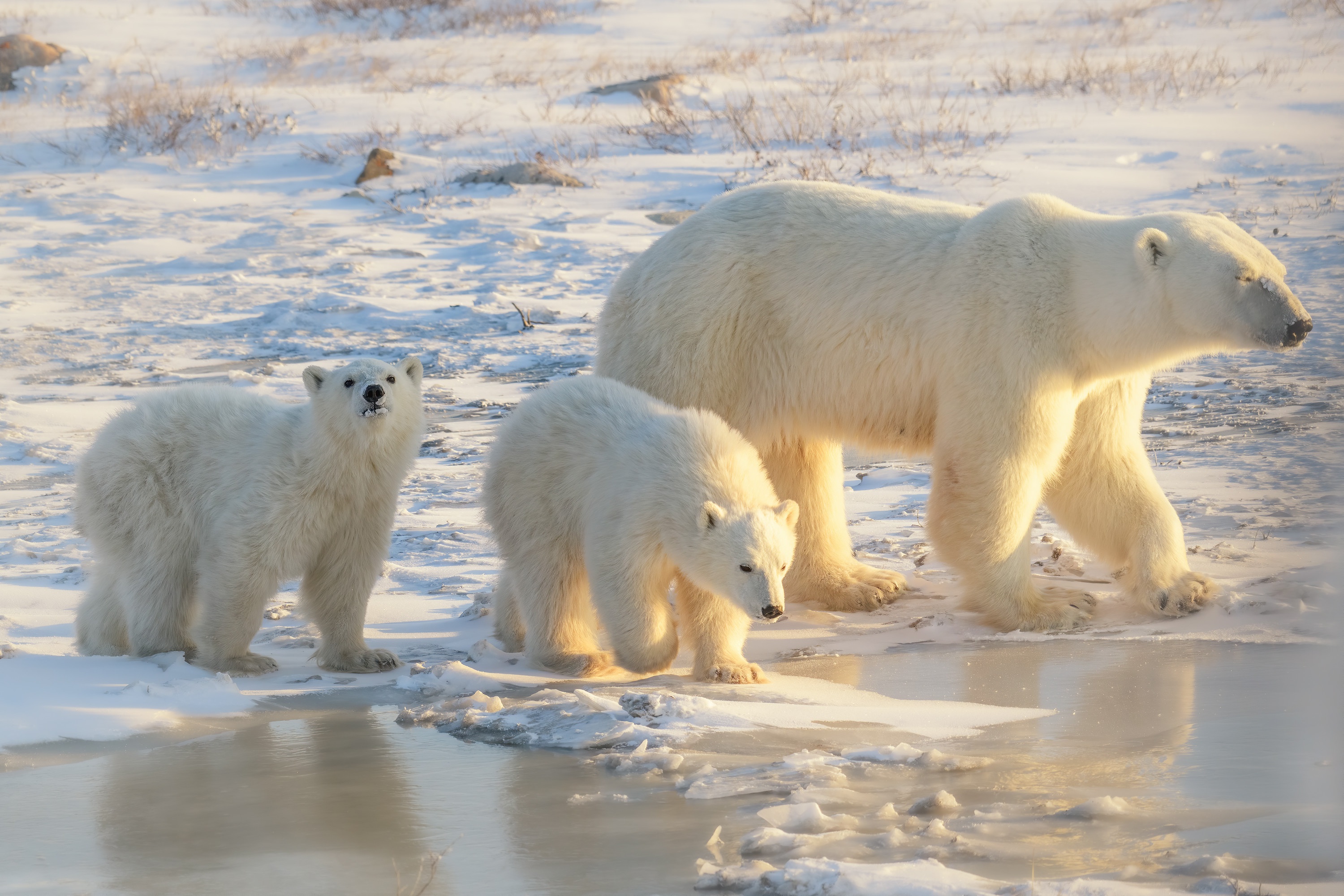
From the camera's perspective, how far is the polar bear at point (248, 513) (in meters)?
4.34

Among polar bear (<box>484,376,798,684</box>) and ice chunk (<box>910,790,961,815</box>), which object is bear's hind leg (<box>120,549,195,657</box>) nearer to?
polar bear (<box>484,376,798,684</box>)

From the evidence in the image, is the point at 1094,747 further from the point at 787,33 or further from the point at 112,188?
the point at 787,33

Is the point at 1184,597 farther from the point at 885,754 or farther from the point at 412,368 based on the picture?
the point at 412,368

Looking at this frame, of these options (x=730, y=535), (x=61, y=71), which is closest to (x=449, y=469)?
(x=730, y=535)

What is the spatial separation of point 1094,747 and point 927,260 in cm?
206

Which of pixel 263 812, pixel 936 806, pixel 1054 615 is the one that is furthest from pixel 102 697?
pixel 1054 615

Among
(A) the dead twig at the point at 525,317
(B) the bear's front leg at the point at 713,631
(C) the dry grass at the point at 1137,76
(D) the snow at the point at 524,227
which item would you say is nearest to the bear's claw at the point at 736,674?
(B) the bear's front leg at the point at 713,631

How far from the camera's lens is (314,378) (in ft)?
14.7

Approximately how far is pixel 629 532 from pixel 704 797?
4.02ft

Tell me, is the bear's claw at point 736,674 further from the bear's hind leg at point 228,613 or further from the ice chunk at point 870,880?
the ice chunk at point 870,880

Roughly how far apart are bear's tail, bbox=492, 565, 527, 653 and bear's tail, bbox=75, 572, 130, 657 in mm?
1210

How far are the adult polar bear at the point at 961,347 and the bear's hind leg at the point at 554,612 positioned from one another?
2.87 ft

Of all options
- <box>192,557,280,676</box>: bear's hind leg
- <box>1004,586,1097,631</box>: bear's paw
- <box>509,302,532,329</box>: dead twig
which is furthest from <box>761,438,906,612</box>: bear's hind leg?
<box>509,302,532,329</box>: dead twig

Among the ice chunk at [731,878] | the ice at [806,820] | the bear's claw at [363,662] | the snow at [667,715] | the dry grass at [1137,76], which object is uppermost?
the dry grass at [1137,76]
